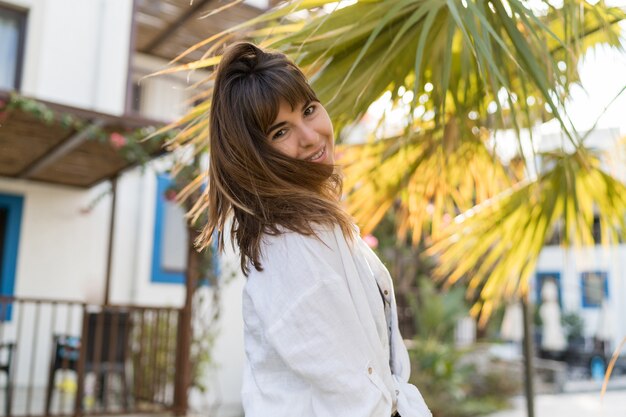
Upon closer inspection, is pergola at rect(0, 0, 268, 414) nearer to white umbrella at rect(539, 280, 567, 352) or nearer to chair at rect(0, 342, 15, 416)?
chair at rect(0, 342, 15, 416)

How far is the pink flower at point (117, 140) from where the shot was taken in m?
5.64

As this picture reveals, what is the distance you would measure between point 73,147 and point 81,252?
202 centimetres

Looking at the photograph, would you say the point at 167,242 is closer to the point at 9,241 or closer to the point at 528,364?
the point at 9,241

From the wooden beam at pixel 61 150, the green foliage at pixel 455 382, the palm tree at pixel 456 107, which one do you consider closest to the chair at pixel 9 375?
the wooden beam at pixel 61 150

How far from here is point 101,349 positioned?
19.6ft

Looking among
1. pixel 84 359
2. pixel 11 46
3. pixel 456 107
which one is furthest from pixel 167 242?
pixel 456 107

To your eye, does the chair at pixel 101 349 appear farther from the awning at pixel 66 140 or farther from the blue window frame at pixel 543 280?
the blue window frame at pixel 543 280

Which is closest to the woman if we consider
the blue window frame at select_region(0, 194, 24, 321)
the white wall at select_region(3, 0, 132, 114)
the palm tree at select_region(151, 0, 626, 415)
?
the palm tree at select_region(151, 0, 626, 415)

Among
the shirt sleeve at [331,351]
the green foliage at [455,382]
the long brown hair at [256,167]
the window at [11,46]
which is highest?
the window at [11,46]

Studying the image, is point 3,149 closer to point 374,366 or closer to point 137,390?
point 137,390

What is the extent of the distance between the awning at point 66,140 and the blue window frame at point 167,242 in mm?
1242

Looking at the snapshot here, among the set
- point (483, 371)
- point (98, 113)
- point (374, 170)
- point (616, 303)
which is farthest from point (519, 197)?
point (616, 303)

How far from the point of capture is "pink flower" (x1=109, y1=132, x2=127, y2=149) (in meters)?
5.64

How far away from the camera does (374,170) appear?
2998 millimetres
